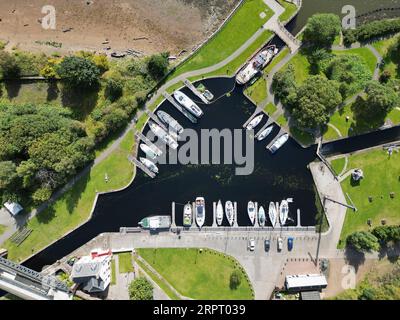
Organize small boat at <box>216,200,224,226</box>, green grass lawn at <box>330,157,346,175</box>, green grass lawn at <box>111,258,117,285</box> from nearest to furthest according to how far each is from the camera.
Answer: green grass lawn at <box>111,258,117,285</box> → small boat at <box>216,200,224,226</box> → green grass lawn at <box>330,157,346,175</box>

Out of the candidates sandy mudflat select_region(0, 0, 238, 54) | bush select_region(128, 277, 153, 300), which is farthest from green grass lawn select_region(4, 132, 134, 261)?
sandy mudflat select_region(0, 0, 238, 54)

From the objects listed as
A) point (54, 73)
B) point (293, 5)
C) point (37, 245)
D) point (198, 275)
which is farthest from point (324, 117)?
point (37, 245)

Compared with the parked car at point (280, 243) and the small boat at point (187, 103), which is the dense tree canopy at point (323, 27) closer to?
the small boat at point (187, 103)

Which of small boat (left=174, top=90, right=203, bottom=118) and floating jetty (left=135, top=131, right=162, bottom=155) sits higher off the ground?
small boat (left=174, top=90, right=203, bottom=118)

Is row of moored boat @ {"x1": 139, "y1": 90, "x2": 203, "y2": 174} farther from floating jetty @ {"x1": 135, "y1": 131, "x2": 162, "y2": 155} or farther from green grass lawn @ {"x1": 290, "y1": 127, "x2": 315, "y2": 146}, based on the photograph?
green grass lawn @ {"x1": 290, "y1": 127, "x2": 315, "y2": 146}

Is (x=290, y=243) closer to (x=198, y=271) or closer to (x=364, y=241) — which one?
(x=364, y=241)

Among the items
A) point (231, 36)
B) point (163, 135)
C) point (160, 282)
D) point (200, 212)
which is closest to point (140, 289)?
point (160, 282)
